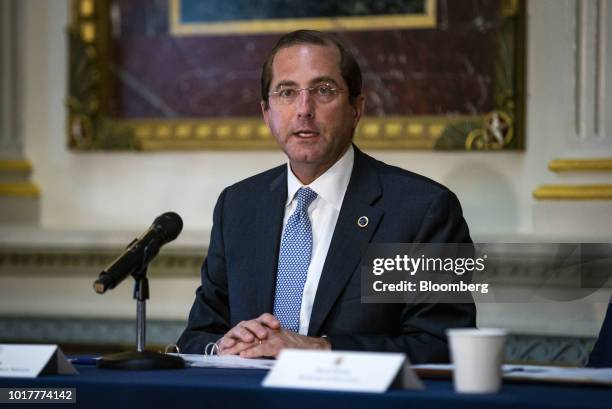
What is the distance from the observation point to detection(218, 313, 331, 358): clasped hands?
8.96 ft

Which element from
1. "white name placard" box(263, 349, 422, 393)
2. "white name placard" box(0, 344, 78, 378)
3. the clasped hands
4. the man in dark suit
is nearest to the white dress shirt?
the man in dark suit

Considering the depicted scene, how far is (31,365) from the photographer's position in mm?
2158

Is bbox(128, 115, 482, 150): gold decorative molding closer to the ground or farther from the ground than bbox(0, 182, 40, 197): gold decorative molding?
farther from the ground

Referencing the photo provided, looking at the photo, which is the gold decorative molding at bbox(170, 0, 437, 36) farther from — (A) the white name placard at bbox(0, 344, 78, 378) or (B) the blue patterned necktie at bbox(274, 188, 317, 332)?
(A) the white name placard at bbox(0, 344, 78, 378)

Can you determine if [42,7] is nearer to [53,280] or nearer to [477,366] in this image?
[53,280]

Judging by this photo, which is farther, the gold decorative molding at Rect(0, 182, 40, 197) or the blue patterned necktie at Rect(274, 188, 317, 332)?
the gold decorative molding at Rect(0, 182, 40, 197)

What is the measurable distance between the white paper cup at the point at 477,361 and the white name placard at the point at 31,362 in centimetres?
81

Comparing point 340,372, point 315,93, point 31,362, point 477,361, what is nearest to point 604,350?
point 315,93

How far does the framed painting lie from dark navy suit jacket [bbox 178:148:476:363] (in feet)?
4.45

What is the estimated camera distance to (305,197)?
10.7 ft

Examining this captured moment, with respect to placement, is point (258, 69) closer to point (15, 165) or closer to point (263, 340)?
point (15, 165)

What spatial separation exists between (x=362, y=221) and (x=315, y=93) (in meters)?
0.41

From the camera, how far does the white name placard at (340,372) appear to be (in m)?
1.87

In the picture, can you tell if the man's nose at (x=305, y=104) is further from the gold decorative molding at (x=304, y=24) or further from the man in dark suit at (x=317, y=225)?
the gold decorative molding at (x=304, y=24)
